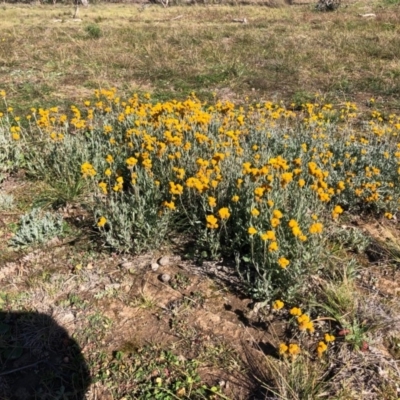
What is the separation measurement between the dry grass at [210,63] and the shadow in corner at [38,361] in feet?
20.1

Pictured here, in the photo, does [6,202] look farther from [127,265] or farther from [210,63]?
[210,63]

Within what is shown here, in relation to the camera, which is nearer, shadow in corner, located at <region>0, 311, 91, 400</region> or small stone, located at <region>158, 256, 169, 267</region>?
shadow in corner, located at <region>0, 311, 91, 400</region>

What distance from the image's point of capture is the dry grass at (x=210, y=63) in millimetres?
9070

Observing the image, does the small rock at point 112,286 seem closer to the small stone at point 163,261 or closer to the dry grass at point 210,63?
the small stone at point 163,261

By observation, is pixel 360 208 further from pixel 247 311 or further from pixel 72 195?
pixel 72 195

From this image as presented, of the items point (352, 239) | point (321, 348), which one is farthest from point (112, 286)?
point (352, 239)

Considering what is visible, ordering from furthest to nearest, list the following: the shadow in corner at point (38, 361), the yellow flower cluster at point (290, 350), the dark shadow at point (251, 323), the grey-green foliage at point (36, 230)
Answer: the grey-green foliage at point (36, 230), the dark shadow at point (251, 323), the shadow in corner at point (38, 361), the yellow flower cluster at point (290, 350)

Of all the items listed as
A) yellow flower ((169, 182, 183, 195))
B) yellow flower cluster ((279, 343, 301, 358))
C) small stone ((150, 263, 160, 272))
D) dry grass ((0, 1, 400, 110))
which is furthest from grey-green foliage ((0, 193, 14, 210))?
dry grass ((0, 1, 400, 110))

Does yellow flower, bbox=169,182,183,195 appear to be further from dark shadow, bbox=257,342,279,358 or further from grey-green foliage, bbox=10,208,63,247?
dark shadow, bbox=257,342,279,358

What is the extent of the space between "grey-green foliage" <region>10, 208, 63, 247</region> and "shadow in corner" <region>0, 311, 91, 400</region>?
0.85 metres

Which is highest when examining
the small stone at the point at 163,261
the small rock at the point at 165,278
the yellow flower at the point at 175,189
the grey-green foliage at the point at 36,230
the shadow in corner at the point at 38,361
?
the yellow flower at the point at 175,189

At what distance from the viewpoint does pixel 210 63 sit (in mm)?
11234

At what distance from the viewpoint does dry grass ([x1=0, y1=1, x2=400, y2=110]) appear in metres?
9.07

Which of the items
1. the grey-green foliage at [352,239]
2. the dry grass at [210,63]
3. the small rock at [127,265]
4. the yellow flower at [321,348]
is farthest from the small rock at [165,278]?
the dry grass at [210,63]
